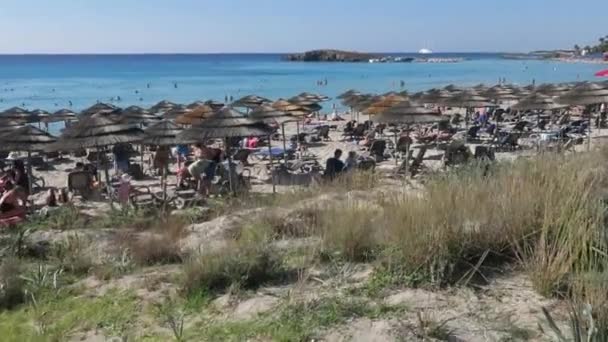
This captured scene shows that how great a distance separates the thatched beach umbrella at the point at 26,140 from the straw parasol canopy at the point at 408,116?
6.78 metres

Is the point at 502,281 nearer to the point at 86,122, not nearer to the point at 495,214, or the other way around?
the point at 495,214

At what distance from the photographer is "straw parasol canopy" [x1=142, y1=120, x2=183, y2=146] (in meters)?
13.1

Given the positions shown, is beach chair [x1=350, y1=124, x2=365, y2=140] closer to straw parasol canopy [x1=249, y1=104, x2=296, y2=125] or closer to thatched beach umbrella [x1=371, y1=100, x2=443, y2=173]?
straw parasol canopy [x1=249, y1=104, x2=296, y2=125]

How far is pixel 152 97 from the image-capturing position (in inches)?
2106

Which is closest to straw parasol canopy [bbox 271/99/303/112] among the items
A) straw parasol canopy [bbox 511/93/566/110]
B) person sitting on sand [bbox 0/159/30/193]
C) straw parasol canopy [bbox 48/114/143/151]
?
straw parasol canopy [bbox 511/93/566/110]

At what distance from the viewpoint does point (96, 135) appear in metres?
10.9

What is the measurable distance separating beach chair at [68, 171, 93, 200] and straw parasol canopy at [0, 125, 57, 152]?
48.6 inches

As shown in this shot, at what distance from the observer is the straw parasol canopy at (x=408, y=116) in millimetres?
13172

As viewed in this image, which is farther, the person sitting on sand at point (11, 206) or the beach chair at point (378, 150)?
the beach chair at point (378, 150)

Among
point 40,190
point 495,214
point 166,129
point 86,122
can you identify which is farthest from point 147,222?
point 40,190

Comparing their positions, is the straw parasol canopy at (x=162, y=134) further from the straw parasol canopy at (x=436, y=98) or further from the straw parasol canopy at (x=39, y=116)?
the straw parasol canopy at (x=436, y=98)

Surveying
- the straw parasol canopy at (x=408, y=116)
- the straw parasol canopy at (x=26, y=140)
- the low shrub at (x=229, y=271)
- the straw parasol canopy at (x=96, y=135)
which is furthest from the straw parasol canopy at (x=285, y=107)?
the low shrub at (x=229, y=271)

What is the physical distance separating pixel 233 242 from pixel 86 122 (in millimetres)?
7306

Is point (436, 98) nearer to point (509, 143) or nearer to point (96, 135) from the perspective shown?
point (509, 143)
